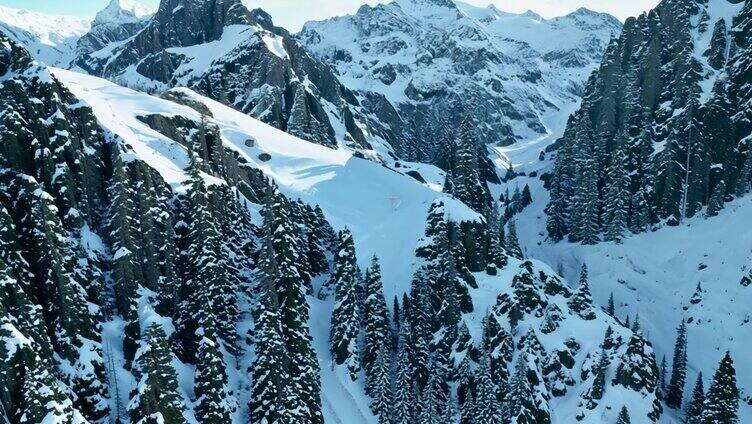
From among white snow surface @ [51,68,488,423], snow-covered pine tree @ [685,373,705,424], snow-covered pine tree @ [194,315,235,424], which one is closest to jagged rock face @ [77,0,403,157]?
white snow surface @ [51,68,488,423]

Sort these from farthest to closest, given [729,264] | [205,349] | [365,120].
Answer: [365,120] → [729,264] → [205,349]

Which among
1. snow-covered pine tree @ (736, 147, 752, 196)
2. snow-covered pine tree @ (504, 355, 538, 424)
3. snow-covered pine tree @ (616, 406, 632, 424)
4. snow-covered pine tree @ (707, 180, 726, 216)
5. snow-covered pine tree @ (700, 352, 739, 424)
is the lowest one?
snow-covered pine tree @ (616, 406, 632, 424)

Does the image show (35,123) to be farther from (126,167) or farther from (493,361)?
(493,361)

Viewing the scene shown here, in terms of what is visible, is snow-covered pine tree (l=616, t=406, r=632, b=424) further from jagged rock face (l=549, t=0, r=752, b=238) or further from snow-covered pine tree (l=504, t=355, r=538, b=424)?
jagged rock face (l=549, t=0, r=752, b=238)

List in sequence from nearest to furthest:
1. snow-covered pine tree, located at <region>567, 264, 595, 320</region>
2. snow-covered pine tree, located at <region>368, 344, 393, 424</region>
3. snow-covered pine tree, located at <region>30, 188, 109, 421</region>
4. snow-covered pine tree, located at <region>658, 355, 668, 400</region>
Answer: snow-covered pine tree, located at <region>30, 188, 109, 421</region>, snow-covered pine tree, located at <region>368, 344, 393, 424</region>, snow-covered pine tree, located at <region>658, 355, 668, 400</region>, snow-covered pine tree, located at <region>567, 264, 595, 320</region>

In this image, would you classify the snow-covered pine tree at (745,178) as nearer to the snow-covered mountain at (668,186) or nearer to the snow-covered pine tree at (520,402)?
the snow-covered mountain at (668,186)

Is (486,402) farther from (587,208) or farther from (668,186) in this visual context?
(668,186)

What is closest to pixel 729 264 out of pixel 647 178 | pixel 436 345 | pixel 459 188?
pixel 647 178

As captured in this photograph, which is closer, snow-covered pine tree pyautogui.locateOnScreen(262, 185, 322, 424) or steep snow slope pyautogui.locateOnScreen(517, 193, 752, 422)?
snow-covered pine tree pyautogui.locateOnScreen(262, 185, 322, 424)
